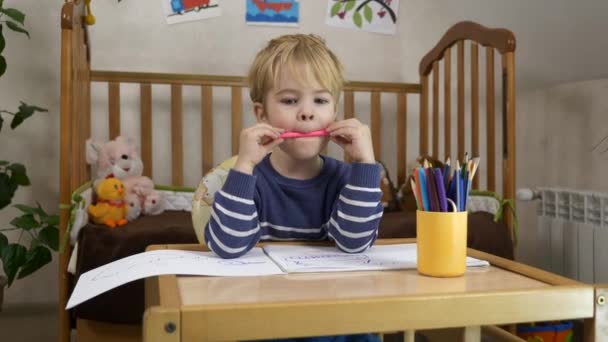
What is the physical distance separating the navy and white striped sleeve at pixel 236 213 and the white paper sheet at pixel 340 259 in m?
0.04

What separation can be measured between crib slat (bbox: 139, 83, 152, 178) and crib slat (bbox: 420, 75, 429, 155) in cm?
97

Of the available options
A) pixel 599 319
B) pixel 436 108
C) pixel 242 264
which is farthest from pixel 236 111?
pixel 599 319

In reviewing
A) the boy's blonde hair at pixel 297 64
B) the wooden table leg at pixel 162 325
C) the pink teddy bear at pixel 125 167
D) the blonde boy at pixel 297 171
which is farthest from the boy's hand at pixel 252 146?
the pink teddy bear at pixel 125 167

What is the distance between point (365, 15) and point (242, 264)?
176 cm

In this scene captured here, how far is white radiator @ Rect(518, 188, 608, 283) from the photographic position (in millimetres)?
1736

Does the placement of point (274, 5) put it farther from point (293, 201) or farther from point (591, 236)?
point (293, 201)

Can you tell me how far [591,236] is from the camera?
5.79ft

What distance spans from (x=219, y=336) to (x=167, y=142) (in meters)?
1.77

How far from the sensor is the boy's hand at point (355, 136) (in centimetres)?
85

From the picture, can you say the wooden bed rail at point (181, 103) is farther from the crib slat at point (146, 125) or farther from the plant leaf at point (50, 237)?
the plant leaf at point (50, 237)

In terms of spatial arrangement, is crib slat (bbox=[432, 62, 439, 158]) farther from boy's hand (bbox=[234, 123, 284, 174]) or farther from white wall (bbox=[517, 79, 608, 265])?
boy's hand (bbox=[234, 123, 284, 174])

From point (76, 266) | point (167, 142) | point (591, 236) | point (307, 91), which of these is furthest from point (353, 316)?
point (167, 142)

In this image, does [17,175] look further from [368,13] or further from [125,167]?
[368,13]

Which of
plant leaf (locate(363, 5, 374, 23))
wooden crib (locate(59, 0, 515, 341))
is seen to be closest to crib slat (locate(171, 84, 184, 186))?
wooden crib (locate(59, 0, 515, 341))
